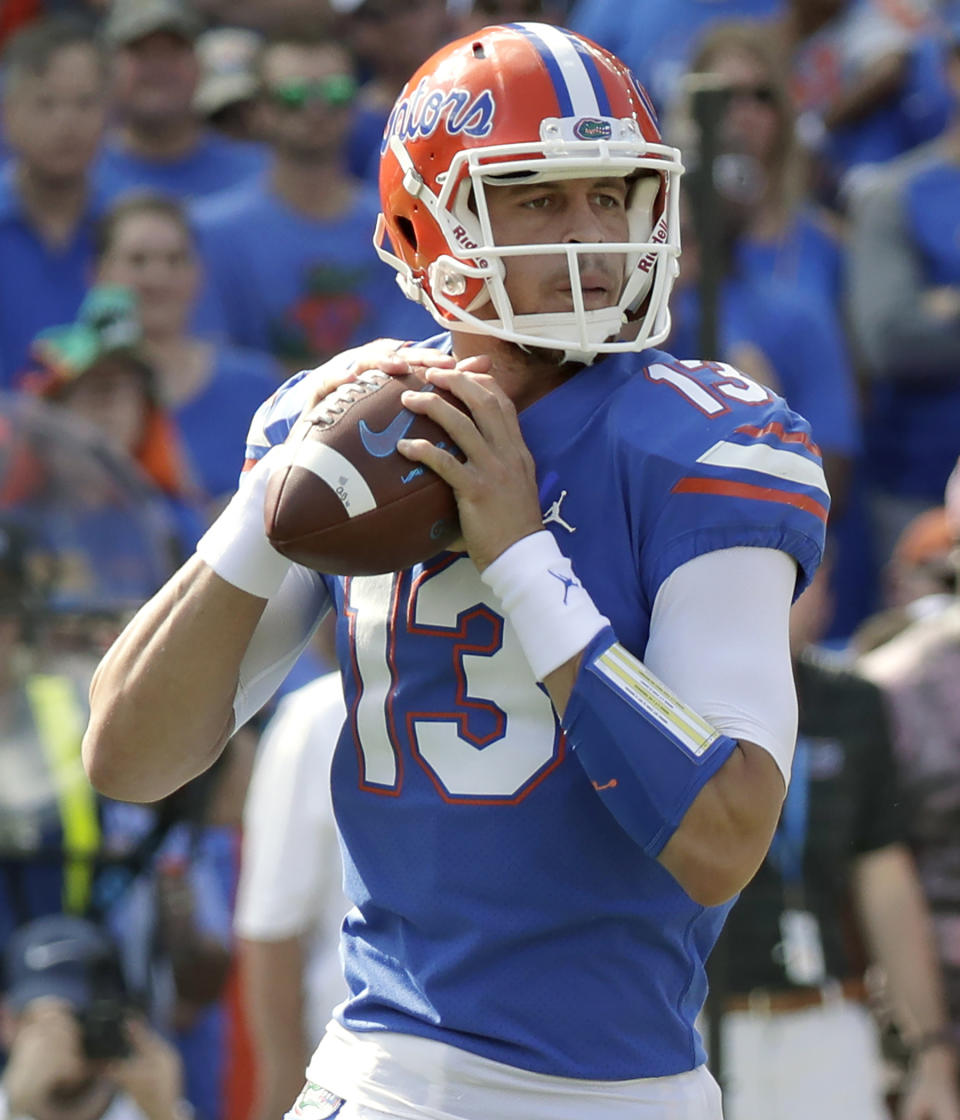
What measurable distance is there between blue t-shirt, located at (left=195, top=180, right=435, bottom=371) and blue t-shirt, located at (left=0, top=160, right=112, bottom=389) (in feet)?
1.42

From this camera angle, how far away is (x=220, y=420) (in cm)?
619

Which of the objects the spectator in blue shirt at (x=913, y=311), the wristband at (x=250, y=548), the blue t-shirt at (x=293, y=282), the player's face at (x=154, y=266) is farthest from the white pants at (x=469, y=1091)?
the spectator in blue shirt at (x=913, y=311)

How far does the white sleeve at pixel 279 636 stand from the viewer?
8.13 ft

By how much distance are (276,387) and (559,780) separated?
4113mm

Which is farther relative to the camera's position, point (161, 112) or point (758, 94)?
point (161, 112)

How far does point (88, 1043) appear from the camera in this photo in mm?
4039

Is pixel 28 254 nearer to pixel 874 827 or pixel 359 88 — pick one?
pixel 359 88

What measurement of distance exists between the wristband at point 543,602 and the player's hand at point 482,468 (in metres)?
0.02

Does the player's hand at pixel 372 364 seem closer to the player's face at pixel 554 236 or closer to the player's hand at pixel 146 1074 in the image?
the player's face at pixel 554 236

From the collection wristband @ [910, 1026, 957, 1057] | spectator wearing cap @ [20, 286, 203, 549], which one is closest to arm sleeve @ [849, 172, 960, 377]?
spectator wearing cap @ [20, 286, 203, 549]

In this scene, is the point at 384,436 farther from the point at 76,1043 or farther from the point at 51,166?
the point at 51,166

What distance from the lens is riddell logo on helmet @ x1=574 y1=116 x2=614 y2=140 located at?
2.33 metres

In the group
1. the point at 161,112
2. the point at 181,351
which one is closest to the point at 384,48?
the point at 161,112

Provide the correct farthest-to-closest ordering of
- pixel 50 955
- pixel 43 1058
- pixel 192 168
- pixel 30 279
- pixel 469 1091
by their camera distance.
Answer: pixel 192 168 < pixel 30 279 < pixel 50 955 < pixel 43 1058 < pixel 469 1091
